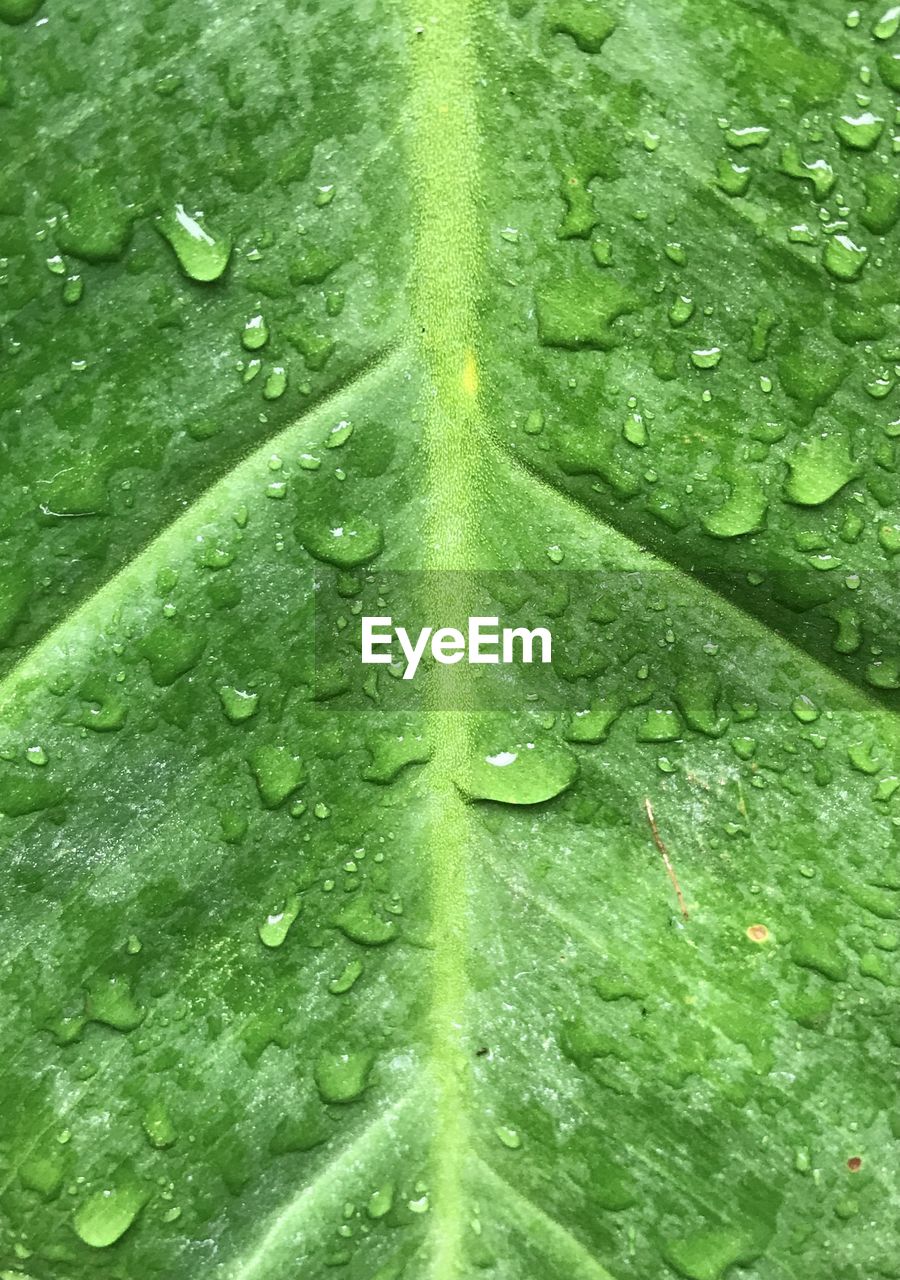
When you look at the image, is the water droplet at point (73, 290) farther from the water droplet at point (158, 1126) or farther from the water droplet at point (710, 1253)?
the water droplet at point (710, 1253)

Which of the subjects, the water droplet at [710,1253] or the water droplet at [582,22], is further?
the water droplet at [710,1253]

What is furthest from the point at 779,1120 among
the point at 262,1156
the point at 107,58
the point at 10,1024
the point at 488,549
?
the point at 107,58

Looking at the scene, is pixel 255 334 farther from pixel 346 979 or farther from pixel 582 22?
pixel 346 979

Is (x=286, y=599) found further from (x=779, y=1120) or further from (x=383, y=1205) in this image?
(x=779, y=1120)

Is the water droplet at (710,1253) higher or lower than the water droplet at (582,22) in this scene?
lower

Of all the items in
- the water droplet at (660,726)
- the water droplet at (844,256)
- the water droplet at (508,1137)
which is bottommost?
the water droplet at (508,1137)

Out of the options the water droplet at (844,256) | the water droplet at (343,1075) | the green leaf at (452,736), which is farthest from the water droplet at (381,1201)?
the water droplet at (844,256)

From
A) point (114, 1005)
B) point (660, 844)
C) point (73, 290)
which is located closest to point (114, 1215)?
point (114, 1005)

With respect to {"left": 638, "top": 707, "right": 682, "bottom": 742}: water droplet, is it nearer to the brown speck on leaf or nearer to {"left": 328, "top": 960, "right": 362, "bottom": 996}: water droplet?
the brown speck on leaf
